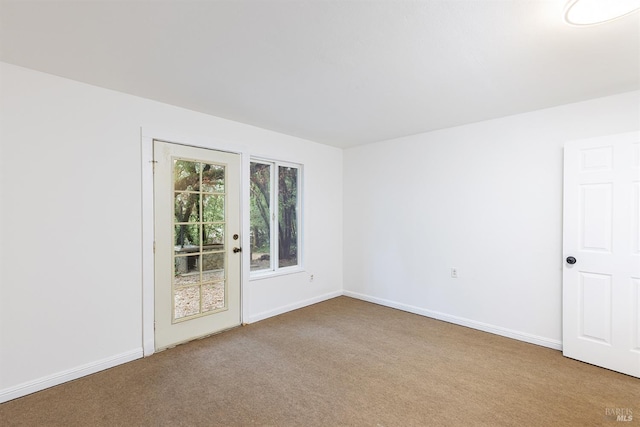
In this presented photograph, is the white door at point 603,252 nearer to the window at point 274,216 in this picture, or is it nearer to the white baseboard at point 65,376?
the window at point 274,216

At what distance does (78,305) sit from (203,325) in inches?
46.0

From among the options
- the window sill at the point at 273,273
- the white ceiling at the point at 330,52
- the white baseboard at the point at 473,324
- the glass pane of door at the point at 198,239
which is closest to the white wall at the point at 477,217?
the white baseboard at the point at 473,324

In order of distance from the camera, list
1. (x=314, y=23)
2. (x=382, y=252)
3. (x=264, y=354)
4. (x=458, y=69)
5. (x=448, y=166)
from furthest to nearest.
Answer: (x=382, y=252) < (x=448, y=166) < (x=264, y=354) < (x=458, y=69) < (x=314, y=23)

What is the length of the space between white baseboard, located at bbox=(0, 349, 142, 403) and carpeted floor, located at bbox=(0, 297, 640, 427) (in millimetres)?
Result: 65

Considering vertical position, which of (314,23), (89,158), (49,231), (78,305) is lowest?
(78,305)

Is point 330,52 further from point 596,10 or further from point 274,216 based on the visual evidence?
point 274,216

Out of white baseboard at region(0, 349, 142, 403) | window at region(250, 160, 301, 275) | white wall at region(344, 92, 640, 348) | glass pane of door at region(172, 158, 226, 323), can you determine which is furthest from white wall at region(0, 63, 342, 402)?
white wall at region(344, 92, 640, 348)

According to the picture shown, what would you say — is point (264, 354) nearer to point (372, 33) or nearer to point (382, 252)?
point (382, 252)

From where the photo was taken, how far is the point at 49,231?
2287mm

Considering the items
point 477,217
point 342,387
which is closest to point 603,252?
point 477,217

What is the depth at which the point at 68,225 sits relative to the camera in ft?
7.79

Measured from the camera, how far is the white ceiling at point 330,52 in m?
1.56

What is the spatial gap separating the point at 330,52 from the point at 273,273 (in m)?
2.85

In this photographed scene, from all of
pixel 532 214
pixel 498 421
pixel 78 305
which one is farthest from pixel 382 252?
pixel 78 305
